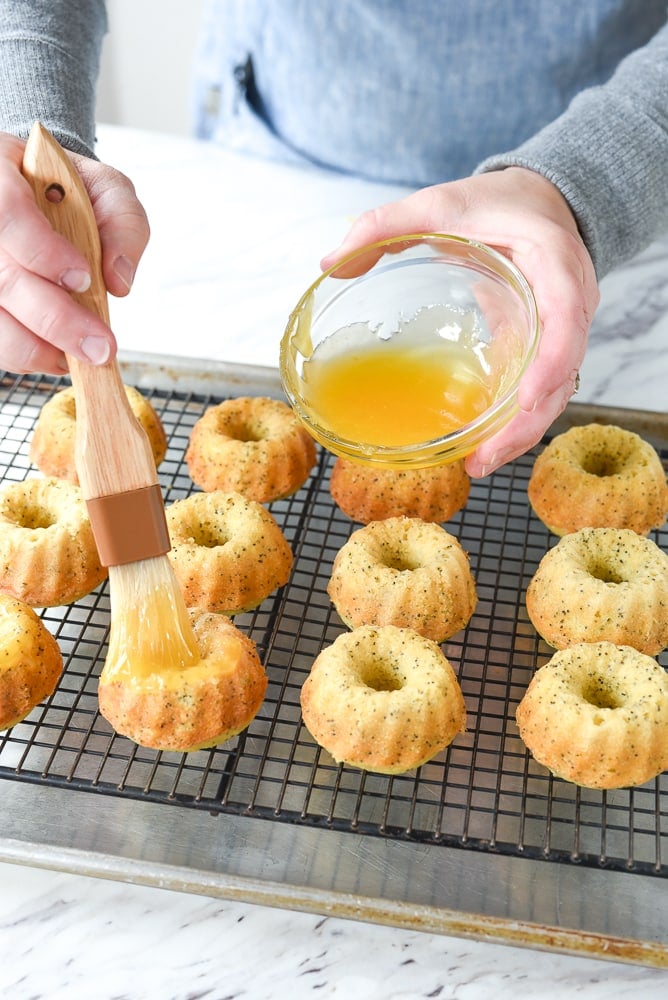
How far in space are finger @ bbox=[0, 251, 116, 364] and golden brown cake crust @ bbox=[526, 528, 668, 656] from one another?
0.86 meters

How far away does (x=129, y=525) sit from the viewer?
1.47 m

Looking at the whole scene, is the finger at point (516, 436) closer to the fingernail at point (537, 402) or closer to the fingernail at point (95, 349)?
the fingernail at point (537, 402)

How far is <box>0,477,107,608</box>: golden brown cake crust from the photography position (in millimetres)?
1848

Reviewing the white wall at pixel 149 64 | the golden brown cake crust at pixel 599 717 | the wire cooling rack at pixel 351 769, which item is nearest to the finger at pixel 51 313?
the wire cooling rack at pixel 351 769

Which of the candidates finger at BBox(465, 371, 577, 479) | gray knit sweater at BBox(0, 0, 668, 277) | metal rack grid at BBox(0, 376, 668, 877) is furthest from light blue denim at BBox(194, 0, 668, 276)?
metal rack grid at BBox(0, 376, 668, 877)

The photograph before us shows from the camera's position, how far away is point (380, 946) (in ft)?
4.77

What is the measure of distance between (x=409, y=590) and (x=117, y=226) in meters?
0.75

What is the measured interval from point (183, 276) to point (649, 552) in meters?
1.47

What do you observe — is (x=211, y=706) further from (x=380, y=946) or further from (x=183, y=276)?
(x=183, y=276)

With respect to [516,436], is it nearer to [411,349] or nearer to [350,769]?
[411,349]

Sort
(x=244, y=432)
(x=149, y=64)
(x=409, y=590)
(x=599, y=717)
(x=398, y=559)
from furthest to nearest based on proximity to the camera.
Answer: (x=149, y=64) → (x=244, y=432) → (x=398, y=559) → (x=409, y=590) → (x=599, y=717)

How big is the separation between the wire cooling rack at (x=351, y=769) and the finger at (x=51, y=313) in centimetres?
58

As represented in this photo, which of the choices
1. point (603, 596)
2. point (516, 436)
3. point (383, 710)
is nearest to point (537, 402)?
point (516, 436)

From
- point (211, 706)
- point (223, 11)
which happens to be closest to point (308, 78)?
point (223, 11)
